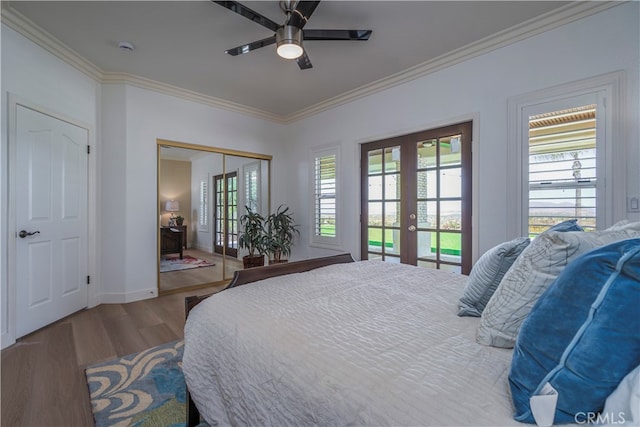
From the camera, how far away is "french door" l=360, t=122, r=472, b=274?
304 centimetres

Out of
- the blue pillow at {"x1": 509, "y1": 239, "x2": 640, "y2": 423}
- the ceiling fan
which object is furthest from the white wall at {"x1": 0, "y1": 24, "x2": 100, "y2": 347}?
the blue pillow at {"x1": 509, "y1": 239, "x2": 640, "y2": 423}

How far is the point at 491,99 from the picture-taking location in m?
2.77

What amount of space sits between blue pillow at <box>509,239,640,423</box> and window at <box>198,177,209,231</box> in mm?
4220

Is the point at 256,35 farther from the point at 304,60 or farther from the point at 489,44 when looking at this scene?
the point at 489,44

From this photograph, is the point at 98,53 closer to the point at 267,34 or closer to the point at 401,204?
the point at 267,34

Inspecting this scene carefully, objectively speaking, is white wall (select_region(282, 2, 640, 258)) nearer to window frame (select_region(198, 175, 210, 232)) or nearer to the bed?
the bed

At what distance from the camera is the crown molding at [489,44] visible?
225 cm

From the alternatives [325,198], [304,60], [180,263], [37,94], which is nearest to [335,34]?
[304,60]

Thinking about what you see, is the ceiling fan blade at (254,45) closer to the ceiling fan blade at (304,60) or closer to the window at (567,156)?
the ceiling fan blade at (304,60)

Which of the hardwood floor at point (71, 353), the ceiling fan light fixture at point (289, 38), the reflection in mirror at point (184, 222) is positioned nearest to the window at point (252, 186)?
the reflection in mirror at point (184, 222)

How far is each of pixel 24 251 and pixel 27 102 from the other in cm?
132

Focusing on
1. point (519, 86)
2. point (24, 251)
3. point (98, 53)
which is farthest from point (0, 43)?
point (519, 86)

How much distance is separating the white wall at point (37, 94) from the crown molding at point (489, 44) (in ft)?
9.83

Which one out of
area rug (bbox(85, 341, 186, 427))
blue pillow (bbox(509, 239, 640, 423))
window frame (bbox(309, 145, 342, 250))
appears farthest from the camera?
window frame (bbox(309, 145, 342, 250))
